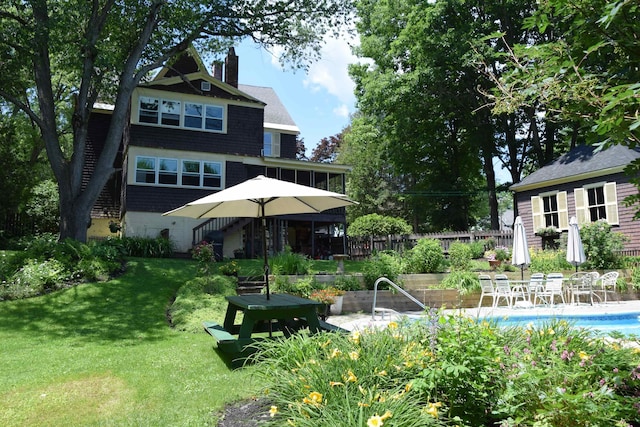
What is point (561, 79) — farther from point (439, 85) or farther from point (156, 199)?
point (439, 85)

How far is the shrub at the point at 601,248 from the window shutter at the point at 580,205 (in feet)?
14.3

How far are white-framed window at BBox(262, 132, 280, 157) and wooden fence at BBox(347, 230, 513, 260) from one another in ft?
25.3

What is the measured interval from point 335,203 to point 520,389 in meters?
5.15

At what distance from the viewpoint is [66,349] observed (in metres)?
7.00

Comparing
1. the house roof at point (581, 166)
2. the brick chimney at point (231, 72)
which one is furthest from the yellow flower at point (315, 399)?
the brick chimney at point (231, 72)

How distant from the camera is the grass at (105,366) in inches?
169

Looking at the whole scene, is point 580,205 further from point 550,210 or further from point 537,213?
point 537,213

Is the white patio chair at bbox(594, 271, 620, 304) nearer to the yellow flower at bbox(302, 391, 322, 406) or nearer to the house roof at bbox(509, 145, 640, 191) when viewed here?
the house roof at bbox(509, 145, 640, 191)

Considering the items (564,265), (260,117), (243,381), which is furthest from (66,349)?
(260,117)

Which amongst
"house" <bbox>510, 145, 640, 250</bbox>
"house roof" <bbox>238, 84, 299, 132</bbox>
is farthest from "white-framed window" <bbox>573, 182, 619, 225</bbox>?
"house roof" <bbox>238, 84, 299, 132</bbox>

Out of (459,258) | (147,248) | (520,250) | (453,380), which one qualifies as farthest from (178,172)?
(453,380)

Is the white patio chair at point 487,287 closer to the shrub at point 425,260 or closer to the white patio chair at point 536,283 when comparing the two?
the white patio chair at point 536,283

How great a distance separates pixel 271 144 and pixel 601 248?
18.6m

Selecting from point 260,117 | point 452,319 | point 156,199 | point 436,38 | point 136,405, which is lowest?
point 136,405
